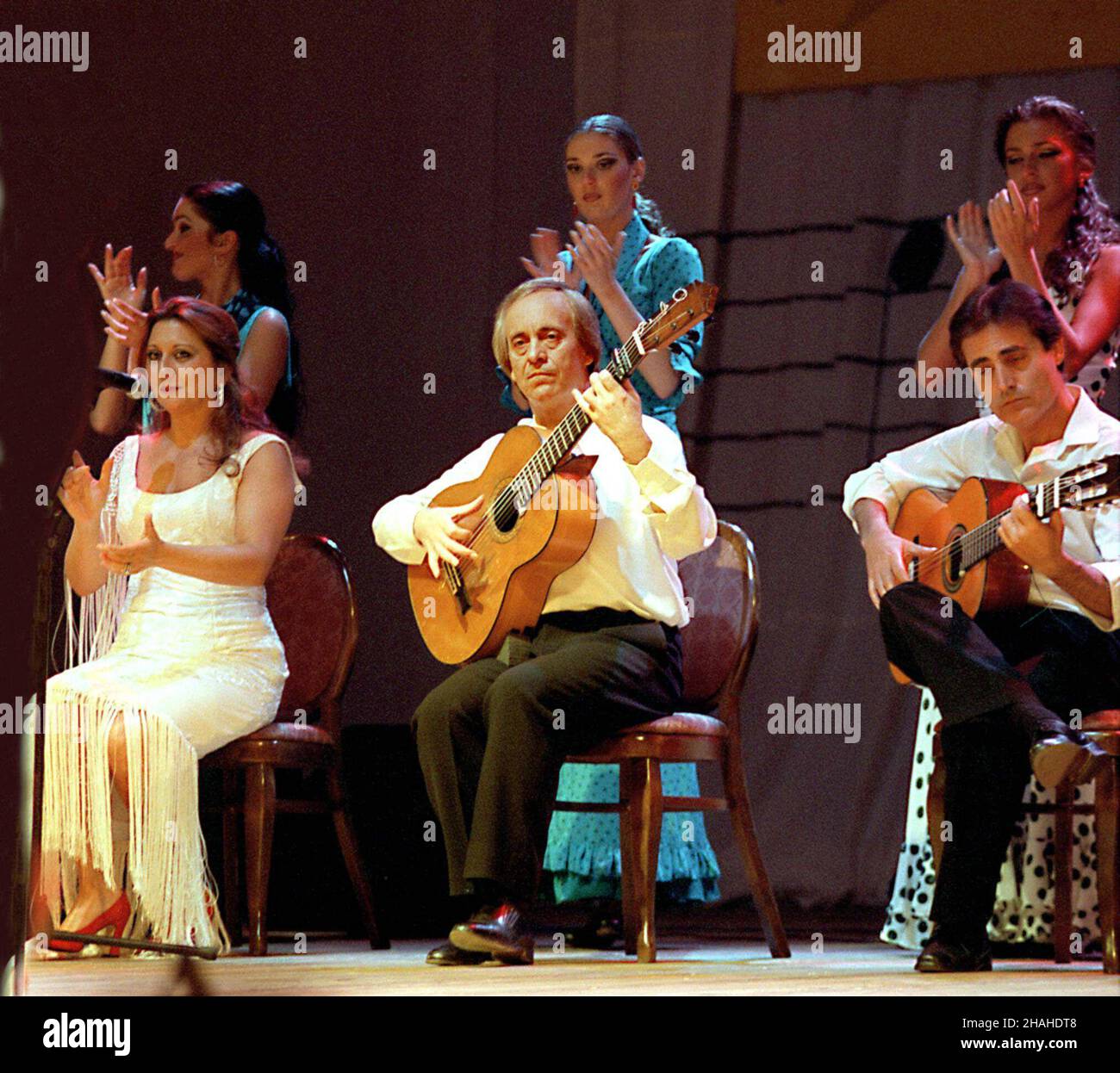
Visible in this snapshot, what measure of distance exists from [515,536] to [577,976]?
0.81 metres

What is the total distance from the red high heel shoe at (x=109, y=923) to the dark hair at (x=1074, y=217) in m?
2.27

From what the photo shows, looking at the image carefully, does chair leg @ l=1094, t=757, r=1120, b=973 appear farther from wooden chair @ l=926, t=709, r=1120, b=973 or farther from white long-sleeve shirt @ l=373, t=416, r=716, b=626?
white long-sleeve shirt @ l=373, t=416, r=716, b=626

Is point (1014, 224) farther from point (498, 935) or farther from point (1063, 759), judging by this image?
point (498, 935)

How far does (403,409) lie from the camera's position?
191 inches

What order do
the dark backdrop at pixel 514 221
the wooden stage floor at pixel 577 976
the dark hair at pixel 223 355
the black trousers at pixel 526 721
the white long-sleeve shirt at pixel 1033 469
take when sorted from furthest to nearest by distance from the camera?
the dark backdrop at pixel 514 221, the dark hair at pixel 223 355, the white long-sleeve shirt at pixel 1033 469, the black trousers at pixel 526 721, the wooden stage floor at pixel 577 976

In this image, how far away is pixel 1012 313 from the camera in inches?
116

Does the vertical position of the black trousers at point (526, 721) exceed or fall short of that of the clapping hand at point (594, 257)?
it falls short

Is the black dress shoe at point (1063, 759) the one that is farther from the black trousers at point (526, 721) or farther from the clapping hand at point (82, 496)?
the clapping hand at point (82, 496)

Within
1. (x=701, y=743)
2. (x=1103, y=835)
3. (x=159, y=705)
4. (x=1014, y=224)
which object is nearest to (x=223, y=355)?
(x=159, y=705)

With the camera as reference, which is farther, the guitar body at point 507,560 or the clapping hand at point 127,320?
the clapping hand at point 127,320

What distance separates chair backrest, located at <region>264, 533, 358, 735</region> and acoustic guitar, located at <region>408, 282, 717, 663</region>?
32 cm

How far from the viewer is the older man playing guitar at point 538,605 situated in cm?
273

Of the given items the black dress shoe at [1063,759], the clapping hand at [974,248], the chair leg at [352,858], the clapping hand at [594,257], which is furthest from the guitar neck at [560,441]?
the clapping hand at [974,248]
